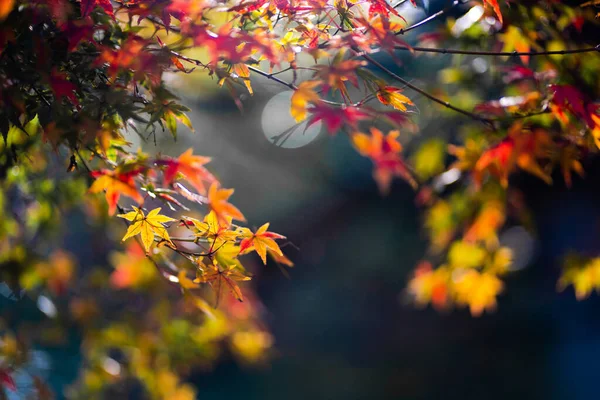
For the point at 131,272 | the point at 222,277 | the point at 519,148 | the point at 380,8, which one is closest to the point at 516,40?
the point at 519,148

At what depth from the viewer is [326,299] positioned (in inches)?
232

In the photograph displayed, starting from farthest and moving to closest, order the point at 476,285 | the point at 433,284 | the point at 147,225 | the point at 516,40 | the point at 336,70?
the point at 433,284, the point at 476,285, the point at 516,40, the point at 147,225, the point at 336,70

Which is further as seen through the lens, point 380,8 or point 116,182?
point 380,8

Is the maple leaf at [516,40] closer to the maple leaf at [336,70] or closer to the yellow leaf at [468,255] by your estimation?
the maple leaf at [336,70]

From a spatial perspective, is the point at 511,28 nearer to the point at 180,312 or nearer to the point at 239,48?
the point at 239,48

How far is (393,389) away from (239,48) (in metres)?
4.67

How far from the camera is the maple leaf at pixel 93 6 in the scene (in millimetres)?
922

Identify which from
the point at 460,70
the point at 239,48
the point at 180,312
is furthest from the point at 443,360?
the point at 239,48

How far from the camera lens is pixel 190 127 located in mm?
1061

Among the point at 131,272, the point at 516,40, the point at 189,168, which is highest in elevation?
the point at 189,168

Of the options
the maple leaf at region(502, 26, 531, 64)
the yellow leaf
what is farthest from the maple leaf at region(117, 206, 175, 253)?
the yellow leaf

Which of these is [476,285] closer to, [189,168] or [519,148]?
[519,148]

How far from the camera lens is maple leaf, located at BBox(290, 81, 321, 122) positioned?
93 centimetres

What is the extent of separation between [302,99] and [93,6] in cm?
44
